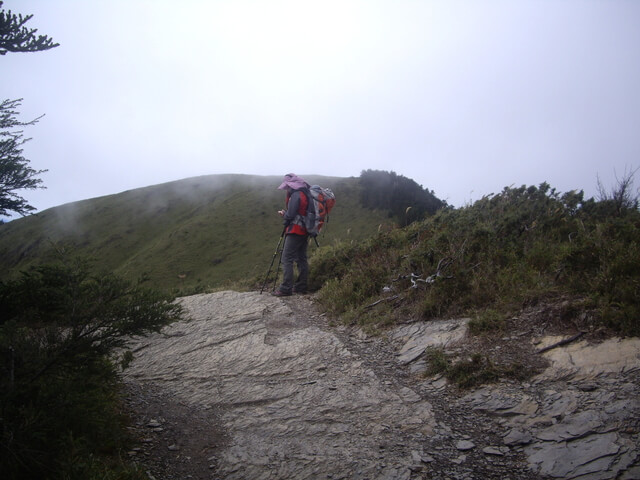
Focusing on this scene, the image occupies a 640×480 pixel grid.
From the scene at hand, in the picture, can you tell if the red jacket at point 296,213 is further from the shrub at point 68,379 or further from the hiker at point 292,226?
the shrub at point 68,379

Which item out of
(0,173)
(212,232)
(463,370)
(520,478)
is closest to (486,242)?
(463,370)

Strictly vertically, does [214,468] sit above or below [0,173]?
below

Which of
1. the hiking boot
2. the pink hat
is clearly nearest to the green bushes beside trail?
the hiking boot

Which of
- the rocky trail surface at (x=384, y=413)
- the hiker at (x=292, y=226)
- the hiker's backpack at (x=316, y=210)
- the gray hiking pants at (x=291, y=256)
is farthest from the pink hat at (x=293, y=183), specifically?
the rocky trail surface at (x=384, y=413)

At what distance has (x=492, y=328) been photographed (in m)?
5.14

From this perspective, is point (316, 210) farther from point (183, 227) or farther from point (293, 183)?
point (183, 227)

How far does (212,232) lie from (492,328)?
7305 centimetres

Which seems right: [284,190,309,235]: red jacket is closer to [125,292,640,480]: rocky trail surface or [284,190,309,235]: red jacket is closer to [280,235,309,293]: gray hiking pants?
[280,235,309,293]: gray hiking pants

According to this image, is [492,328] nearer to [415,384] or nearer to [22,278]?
[415,384]

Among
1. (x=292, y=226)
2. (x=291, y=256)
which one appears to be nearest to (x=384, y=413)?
(x=291, y=256)

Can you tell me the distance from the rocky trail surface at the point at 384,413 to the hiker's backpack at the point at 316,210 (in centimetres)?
344

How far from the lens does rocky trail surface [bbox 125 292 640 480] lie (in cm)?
327

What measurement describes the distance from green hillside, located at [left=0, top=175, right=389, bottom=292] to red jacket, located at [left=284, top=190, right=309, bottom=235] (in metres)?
47.3

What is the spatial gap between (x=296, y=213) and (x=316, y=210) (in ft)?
1.68
